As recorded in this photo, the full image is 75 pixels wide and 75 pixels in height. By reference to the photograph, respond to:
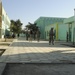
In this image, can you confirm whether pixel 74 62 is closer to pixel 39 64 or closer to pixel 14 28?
pixel 39 64

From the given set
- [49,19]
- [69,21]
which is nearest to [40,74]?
[69,21]

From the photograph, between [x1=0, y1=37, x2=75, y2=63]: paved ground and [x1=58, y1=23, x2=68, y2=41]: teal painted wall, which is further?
[x1=58, y1=23, x2=68, y2=41]: teal painted wall

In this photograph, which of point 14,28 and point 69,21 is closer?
point 69,21

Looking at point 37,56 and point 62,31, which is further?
point 62,31

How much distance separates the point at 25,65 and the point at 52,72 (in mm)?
1678

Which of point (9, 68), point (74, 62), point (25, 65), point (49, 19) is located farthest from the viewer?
point (49, 19)

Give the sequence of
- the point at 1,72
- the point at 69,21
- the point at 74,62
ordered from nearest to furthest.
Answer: the point at 1,72
the point at 74,62
the point at 69,21

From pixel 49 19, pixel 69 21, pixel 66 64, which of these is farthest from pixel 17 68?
pixel 49 19

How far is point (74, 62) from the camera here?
10.7 metres

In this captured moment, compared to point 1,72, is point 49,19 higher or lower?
higher

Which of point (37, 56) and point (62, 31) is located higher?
point (62, 31)

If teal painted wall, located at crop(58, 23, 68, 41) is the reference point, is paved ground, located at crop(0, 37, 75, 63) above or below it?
below

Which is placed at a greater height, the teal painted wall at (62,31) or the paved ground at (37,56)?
the teal painted wall at (62,31)

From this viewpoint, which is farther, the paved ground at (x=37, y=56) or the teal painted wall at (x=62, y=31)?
the teal painted wall at (x=62, y=31)
